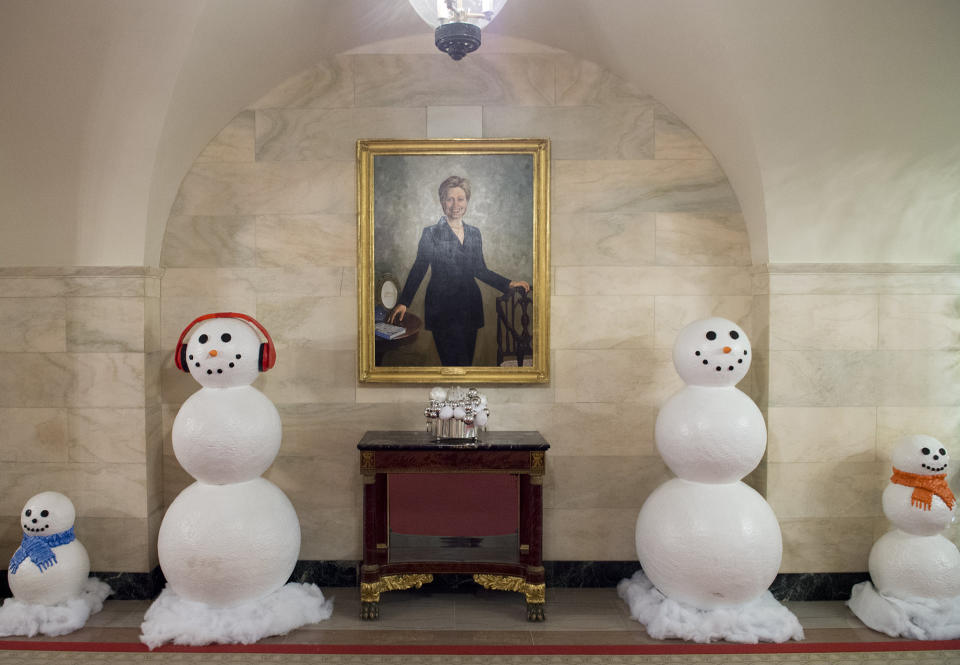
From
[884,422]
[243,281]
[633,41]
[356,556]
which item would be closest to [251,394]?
[243,281]

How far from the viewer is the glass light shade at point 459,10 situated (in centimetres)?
245

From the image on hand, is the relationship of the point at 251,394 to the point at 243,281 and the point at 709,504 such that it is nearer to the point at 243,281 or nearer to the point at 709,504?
the point at 243,281

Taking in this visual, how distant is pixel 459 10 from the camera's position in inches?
97.3

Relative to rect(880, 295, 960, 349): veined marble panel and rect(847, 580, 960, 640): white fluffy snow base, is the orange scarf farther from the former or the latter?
rect(880, 295, 960, 349): veined marble panel

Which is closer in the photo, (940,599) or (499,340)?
(940,599)

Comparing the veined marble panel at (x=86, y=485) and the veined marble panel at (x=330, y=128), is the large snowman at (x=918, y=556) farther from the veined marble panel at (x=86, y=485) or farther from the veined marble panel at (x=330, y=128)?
the veined marble panel at (x=86, y=485)

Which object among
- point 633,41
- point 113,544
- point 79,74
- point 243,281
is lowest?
point 113,544

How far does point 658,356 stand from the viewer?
436cm

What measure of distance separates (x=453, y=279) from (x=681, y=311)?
4.85 ft

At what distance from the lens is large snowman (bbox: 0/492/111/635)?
3.68 m

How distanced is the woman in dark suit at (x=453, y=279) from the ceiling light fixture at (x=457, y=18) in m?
1.70

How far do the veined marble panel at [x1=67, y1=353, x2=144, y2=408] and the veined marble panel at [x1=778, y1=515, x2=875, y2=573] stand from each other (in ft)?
13.3

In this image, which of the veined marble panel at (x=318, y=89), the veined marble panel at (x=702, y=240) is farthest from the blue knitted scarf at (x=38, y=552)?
the veined marble panel at (x=702, y=240)

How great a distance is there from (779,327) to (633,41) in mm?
1907
